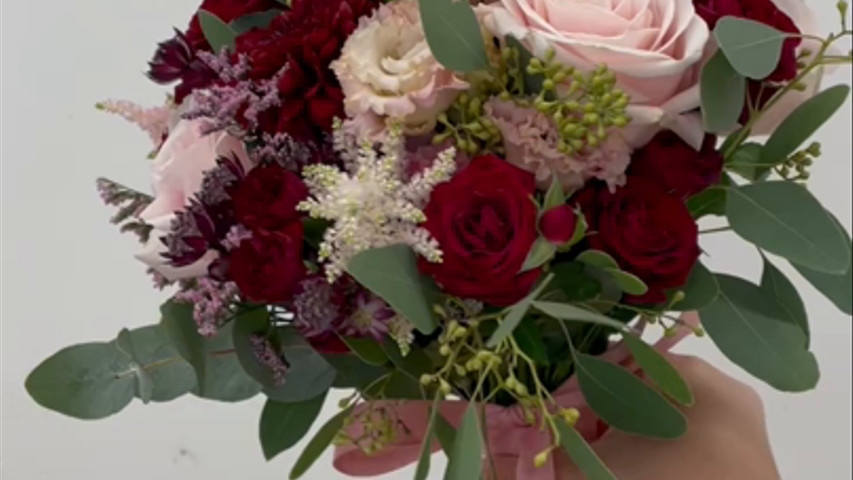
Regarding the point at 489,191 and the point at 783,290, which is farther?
the point at 783,290

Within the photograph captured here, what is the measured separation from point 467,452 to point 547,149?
0.22m

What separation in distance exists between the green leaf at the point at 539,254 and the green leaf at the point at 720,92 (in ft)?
0.45

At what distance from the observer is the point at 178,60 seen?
88 centimetres

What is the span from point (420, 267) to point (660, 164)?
0.19 meters

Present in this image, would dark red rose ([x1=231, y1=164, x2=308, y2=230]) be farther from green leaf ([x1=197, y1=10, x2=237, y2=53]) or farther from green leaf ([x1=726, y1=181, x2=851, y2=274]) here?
green leaf ([x1=726, y1=181, x2=851, y2=274])

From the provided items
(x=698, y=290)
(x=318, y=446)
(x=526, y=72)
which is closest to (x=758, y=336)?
(x=698, y=290)

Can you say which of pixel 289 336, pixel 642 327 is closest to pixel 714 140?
pixel 642 327

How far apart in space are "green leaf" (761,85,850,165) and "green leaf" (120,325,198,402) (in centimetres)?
50

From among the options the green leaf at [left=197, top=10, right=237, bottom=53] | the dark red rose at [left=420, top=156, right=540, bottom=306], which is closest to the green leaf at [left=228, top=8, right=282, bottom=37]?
the green leaf at [left=197, top=10, right=237, bottom=53]

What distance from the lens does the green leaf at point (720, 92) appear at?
0.76 meters

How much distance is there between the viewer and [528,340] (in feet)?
2.74

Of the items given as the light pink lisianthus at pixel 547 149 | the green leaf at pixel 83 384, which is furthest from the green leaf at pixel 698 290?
the green leaf at pixel 83 384

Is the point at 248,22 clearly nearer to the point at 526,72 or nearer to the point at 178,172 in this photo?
the point at 178,172

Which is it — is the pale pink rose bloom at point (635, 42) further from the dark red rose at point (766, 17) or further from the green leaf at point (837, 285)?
the green leaf at point (837, 285)
